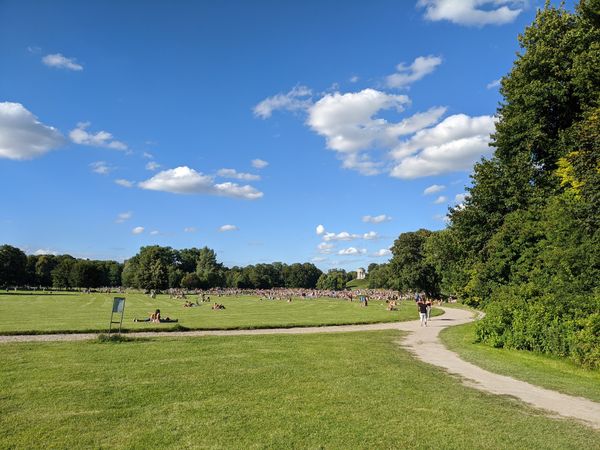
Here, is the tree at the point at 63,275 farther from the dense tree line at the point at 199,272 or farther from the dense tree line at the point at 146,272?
the dense tree line at the point at 199,272

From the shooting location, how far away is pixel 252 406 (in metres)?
7.97

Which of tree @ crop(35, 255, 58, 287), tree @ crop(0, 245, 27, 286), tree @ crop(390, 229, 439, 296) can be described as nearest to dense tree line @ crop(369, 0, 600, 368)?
tree @ crop(390, 229, 439, 296)

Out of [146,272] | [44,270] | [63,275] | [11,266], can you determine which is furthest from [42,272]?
[146,272]

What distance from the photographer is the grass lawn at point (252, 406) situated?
6.38 m

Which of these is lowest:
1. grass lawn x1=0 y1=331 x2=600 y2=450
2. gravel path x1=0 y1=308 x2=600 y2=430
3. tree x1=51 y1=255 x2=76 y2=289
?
gravel path x1=0 y1=308 x2=600 y2=430

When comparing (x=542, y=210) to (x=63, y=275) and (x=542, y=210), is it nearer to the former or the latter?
(x=542, y=210)

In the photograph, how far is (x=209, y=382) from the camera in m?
9.88

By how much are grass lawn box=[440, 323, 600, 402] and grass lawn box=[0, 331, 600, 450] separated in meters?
2.18

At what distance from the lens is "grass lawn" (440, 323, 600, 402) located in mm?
10672

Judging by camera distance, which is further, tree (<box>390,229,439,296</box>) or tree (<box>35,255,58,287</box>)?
tree (<box>35,255,58,287</box>)

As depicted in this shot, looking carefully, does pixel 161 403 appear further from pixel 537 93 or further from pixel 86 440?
pixel 537 93

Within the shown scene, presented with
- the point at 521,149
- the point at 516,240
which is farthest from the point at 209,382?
the point at 521,149

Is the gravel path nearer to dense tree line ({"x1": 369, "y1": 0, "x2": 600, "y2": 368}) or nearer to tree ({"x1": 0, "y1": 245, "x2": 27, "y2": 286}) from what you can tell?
dense tree line ({"x1": 369, "y1": 0, "x2": 600, "y2": 368})

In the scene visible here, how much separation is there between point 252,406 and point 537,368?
949 cm
